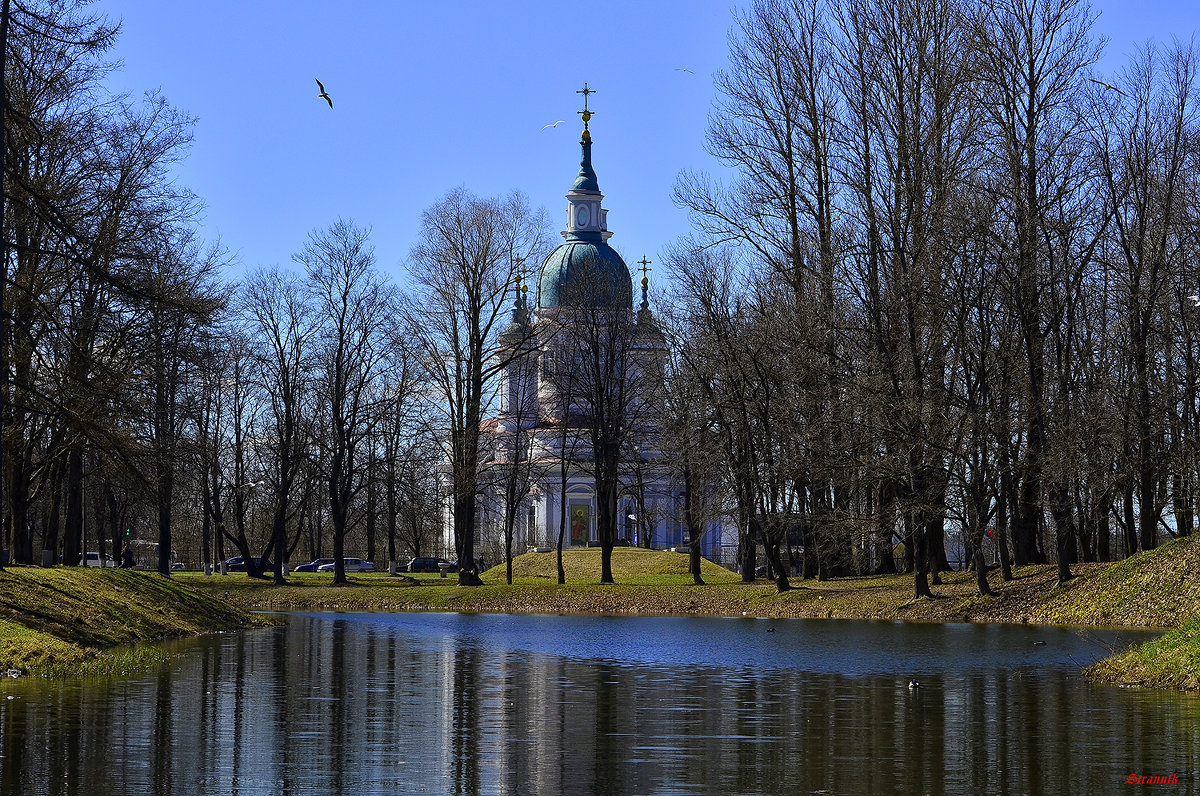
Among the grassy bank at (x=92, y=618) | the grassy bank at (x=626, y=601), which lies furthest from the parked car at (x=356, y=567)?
the grassy bank at (x=92, y=618)

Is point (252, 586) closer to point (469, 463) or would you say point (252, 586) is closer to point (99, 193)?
point (469, 463)

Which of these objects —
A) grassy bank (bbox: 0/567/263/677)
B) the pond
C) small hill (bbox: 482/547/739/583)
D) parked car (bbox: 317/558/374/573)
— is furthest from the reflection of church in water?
the pond

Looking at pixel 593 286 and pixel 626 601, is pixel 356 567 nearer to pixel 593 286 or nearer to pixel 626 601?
pixel 593 286

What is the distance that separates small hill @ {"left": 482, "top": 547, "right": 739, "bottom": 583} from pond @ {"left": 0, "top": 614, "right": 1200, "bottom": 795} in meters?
29.0

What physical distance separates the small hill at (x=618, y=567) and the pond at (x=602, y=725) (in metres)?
29.0

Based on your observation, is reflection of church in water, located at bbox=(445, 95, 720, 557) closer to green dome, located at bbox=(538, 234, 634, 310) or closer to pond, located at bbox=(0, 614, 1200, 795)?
green dome, located at bbox=(538, 234, 634, 310)

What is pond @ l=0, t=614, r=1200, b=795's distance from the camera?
10711 mm

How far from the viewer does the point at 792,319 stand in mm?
37281

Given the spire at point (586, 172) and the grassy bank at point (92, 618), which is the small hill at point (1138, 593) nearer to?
the grassy bank at point (92, 618)

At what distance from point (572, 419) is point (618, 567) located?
10.9 m

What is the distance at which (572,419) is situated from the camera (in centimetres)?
6544

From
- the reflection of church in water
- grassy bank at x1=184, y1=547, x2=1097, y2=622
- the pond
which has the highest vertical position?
the reflection of church in water

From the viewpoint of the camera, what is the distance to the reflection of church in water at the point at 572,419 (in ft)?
172

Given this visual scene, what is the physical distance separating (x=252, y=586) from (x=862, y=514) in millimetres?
25155
